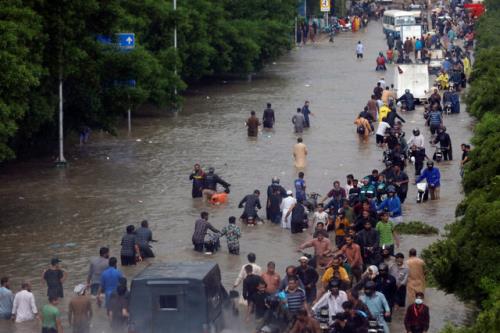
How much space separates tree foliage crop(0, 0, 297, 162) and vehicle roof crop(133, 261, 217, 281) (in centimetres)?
948

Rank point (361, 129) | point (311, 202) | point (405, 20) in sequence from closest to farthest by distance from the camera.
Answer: point (311, 202) → point (361, 129) → point (405, 20)

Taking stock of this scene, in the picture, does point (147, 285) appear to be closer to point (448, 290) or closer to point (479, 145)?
point (448, 290)

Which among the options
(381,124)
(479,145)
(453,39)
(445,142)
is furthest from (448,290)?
(453,39)

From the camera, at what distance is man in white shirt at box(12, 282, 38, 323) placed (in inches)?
821

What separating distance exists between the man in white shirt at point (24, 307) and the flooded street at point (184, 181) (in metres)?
0.26

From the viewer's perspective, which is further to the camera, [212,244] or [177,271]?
[212,244]

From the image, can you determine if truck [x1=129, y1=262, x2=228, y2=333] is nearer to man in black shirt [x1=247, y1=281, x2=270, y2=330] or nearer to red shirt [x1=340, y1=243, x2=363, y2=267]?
man in black shirt [x1=247, y1=281, x2=270, y2=330]

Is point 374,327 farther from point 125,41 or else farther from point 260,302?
point 125,41

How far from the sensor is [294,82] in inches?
2315

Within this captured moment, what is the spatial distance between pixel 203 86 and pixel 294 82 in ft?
13.1

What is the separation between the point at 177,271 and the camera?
19.0m

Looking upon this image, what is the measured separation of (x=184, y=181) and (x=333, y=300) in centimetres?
1488

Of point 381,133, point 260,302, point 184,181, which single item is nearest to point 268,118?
point 381,133

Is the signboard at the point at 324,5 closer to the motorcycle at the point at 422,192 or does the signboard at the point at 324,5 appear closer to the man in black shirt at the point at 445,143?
the man in black shirt at the point at 445,143
